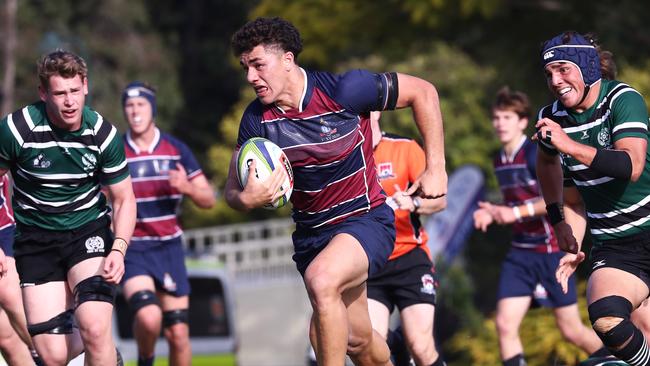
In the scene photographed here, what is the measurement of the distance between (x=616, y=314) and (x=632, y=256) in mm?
488

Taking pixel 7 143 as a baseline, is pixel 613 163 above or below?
below

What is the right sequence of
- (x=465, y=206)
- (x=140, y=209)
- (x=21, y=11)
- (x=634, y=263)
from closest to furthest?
(x=634, y=263), (x=140, y=209), (x=465, y=206), (x=21, y=11)

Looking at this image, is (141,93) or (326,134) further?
(141,93)

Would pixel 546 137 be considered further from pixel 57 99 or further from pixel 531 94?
pixel 531 94

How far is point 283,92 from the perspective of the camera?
714cm

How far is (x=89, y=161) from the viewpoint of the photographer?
769 centimetres

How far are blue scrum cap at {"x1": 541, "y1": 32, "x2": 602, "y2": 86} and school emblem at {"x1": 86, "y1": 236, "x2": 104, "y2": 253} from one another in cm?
314

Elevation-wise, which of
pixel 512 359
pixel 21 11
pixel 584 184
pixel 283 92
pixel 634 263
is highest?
pixel 21 11

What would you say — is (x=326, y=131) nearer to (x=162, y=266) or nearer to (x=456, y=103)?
(x=162, y=266)

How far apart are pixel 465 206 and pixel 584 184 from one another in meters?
7.55

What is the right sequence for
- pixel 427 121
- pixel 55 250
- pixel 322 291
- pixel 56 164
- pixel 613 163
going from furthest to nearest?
pixel 55 250, pixel 56 164, pixel 427 121, pixel 613 163, pixel 322 291

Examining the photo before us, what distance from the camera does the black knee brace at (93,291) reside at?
24.8ft

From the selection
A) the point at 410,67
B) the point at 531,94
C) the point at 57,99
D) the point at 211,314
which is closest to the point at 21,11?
the point at 410,67

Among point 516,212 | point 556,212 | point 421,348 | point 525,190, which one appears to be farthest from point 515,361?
point 556,212
